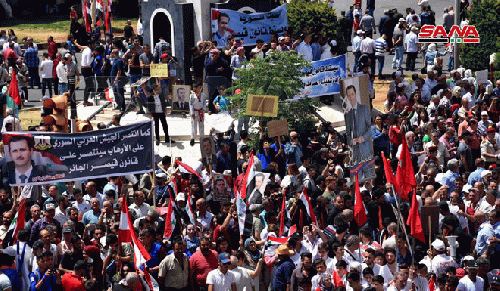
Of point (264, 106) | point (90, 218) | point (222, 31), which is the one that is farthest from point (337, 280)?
point (222, 31)

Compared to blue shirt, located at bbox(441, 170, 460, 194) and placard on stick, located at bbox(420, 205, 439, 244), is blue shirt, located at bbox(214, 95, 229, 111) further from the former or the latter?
placard on stick, located at bbox(420, 205, 439, 244)

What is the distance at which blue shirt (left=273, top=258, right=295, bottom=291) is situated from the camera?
1500cm

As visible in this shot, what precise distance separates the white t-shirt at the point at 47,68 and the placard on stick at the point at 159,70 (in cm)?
543

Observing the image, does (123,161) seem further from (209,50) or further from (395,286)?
(209,50)

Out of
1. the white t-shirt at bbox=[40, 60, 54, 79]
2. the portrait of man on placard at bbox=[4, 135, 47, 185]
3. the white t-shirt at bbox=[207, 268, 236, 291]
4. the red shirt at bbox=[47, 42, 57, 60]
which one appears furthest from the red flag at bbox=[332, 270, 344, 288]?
the red shirt at bbox=[47, 42, 57, 60]

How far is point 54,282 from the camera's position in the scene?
14.5m

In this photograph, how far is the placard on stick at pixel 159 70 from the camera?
74.8ft

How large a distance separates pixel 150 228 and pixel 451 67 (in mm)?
16937

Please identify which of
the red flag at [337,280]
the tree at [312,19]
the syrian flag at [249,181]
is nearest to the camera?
the red flag at [337,280]

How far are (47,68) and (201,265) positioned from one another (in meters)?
13.8

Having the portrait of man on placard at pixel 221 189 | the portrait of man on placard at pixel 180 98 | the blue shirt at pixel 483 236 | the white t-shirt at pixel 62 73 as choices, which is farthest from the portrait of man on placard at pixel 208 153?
the white t-shirt at pixel 62 73

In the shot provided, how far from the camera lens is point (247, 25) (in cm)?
2641

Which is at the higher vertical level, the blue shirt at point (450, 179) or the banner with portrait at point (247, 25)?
the banner with portrait at point (247, 25)

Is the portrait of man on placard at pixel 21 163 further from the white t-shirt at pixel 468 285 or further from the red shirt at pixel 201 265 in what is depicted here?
the white t-shirt at pixel 468 285
